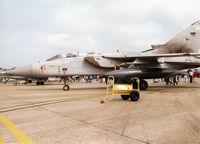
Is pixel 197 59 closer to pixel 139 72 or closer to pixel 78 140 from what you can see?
pixel 139 72

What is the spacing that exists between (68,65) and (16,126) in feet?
28.3

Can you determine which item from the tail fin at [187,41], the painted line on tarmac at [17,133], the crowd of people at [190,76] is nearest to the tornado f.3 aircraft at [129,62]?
the tail fin at [187,41]

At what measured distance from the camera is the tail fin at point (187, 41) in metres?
11.4

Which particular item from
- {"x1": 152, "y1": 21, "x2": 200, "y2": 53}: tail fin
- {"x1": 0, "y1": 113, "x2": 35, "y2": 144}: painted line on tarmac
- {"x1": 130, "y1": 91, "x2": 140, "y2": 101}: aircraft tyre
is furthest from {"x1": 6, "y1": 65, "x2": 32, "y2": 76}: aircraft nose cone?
{"x1": 152, "y1": 21, "x2": 200, "y2": 53}: tail fin

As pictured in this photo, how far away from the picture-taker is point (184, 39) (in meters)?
11.4

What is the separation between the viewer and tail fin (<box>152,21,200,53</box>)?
11383mm

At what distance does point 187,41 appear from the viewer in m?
11.4

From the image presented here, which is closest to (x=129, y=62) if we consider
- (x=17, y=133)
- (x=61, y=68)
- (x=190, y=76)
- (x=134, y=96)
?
(x=61, y=68)

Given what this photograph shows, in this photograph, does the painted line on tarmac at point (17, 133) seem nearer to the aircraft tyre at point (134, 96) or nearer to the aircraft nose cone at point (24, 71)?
the aircraft tyre at point (134, 96)

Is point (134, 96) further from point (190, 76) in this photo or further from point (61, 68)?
point (190, 76)

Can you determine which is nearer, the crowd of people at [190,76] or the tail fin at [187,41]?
the tail fin at [187,41]

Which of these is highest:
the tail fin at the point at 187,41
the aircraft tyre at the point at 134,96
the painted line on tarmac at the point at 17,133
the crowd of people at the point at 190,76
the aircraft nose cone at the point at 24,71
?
the tail fin at the point at 187,41

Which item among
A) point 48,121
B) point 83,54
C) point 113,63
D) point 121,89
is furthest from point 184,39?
point 48,121

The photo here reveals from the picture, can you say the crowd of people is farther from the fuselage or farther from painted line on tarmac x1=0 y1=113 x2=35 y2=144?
painted line on tarmac x1=0 y1=113 x2=35 y2=144
